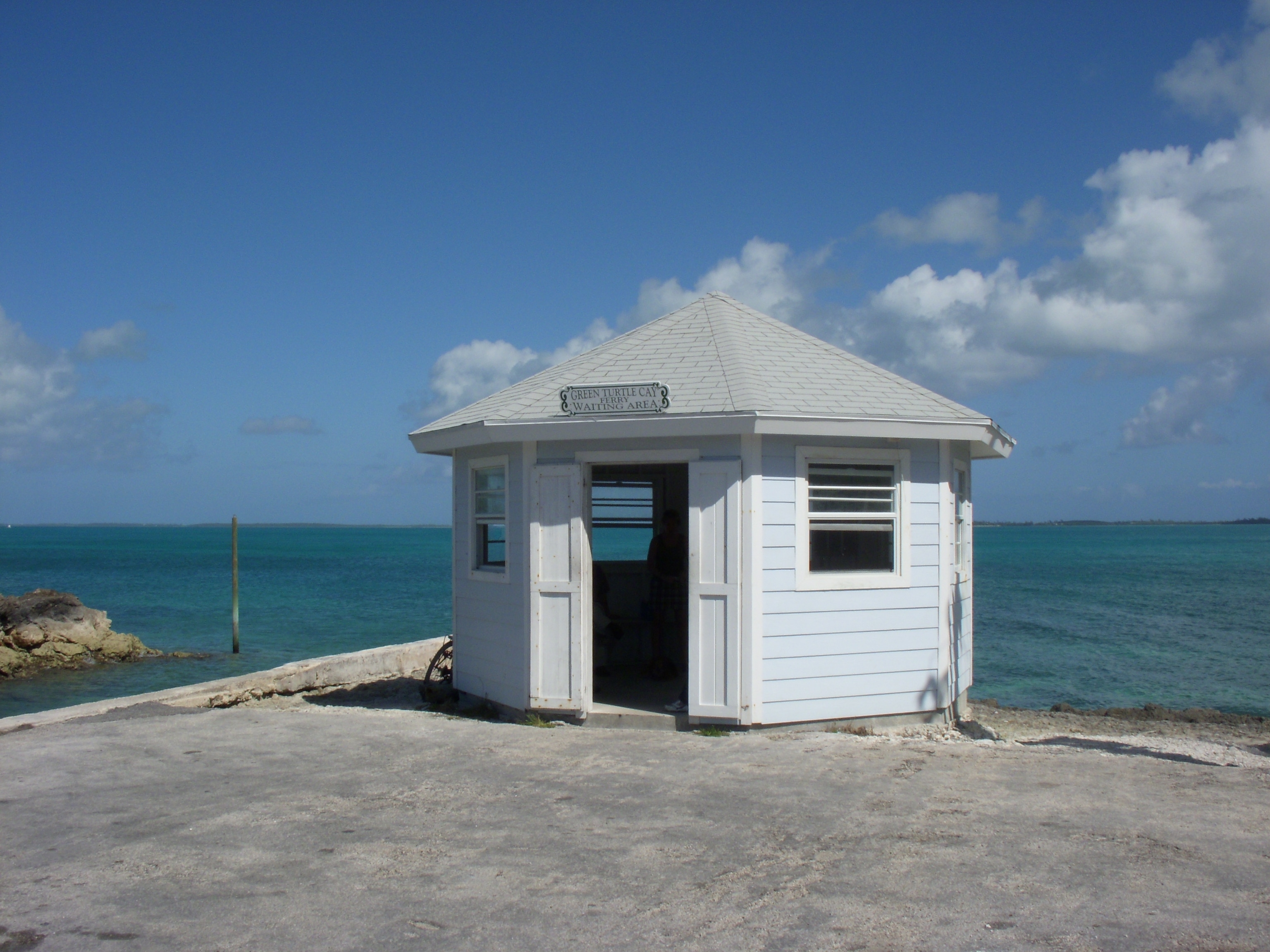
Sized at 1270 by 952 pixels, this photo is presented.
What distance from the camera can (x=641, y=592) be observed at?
13.1 metres

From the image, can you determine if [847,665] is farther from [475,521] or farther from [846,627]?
[475,521]

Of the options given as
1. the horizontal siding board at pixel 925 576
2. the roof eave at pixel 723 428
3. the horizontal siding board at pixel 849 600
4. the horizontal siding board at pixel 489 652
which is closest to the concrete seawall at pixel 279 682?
the horizontal siding board at pixel 489 652

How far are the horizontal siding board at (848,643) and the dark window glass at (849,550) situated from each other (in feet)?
3.08

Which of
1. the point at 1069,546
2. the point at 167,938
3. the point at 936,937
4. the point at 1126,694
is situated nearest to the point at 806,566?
the point at 936,937

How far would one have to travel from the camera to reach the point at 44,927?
4.39 metres

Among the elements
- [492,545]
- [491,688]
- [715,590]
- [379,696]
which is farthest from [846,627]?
[379,696]

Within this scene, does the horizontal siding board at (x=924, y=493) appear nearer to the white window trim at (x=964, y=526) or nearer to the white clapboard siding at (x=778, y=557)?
the white window trim at (x=964, y=526)

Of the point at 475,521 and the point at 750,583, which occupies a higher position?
the point at 475,521

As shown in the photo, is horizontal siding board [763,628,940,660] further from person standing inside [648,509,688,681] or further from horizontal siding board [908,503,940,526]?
person standing inside [648,509,688,681]

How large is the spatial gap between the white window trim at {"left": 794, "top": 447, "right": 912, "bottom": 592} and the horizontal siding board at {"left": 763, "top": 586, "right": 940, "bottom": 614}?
5cm

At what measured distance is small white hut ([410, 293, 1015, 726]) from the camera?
853 centimetres

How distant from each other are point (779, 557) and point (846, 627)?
0.91m

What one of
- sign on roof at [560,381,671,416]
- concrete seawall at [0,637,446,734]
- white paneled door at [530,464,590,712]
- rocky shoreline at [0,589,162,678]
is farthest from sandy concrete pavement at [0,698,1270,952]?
rocky shoreline at [0,589,162,678]

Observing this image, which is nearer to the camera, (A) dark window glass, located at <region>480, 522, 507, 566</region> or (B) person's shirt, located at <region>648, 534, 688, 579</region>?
(A) dark window glass, located at <region>480, 522, 507, 566</region>
